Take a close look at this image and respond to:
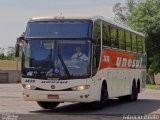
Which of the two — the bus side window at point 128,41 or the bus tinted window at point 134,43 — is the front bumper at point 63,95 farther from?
the bus tinted window at point 134,43

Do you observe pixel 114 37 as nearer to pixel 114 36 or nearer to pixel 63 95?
pixel 114 36

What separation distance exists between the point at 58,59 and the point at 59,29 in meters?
1.19

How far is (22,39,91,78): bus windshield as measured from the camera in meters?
19.0

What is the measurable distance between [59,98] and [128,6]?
82.2 metres

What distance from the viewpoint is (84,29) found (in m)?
19.6

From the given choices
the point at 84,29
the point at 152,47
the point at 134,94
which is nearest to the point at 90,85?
the point at 84,29

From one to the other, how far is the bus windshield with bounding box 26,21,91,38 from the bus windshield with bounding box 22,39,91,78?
25 cm

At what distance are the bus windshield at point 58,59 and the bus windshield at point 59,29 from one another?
25cm

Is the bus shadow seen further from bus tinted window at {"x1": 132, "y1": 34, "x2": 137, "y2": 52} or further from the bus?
bus tinted window at {"x1": 132, "y1": 34, "x2": 137, "y2": 52}

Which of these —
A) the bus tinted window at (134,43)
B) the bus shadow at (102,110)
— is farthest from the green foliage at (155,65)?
the bus shadow at (102,110)

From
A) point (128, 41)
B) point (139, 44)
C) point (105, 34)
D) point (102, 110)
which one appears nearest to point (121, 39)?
point (128, 41)

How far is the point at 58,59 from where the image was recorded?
19172 millimetres

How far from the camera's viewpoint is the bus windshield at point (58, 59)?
19047 mm

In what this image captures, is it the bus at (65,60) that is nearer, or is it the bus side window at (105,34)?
the bus at (65,60)
